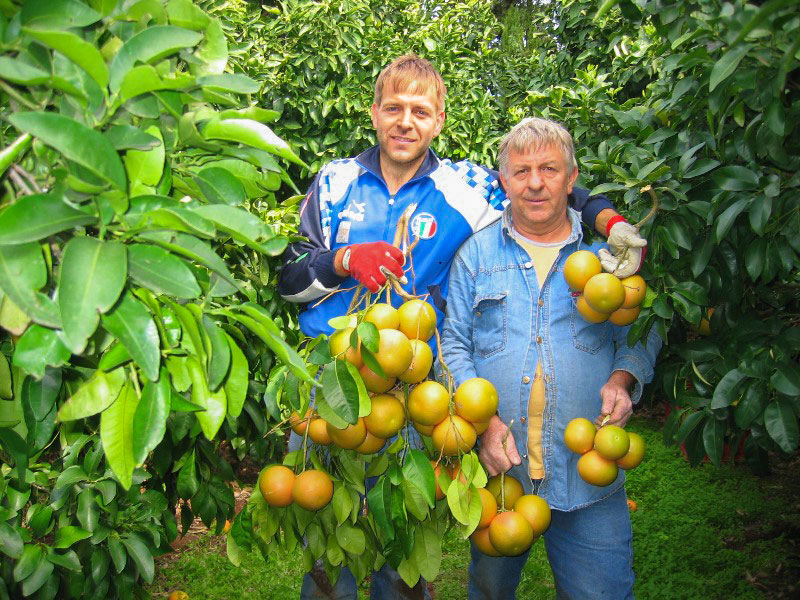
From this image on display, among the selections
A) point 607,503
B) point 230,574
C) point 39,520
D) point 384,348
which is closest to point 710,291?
point 607,503

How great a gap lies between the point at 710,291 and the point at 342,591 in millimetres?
1466

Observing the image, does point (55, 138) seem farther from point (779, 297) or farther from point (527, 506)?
point (779, 297)

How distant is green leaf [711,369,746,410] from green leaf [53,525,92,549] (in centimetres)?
165

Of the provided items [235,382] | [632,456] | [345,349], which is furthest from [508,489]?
[235,382]

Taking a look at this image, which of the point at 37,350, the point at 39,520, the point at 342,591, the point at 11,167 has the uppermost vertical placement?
the point at 11,167

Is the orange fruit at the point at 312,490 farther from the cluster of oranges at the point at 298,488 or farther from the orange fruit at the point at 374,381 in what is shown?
the orange fruit at the point at 374,381

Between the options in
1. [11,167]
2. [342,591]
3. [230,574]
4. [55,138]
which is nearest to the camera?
[55,138]

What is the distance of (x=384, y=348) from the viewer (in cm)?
160

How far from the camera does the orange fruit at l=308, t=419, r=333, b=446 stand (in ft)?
5.96

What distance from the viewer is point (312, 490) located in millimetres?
1771

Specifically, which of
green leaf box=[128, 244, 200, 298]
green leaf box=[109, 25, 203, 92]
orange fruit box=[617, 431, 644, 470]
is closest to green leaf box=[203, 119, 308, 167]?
green leaf box=[109, 25, 203, 92]

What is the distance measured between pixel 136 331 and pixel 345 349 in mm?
809

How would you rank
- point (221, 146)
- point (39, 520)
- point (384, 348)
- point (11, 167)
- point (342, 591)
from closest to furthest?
point (11, 167), point (221, 146), point (384, 348), point (39, 520), point (342, 591)

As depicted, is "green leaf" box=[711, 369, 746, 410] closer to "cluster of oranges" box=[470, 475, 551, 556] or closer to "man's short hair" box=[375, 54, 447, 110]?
"cluster of oranges" box=[470, 475, 551, 556]
